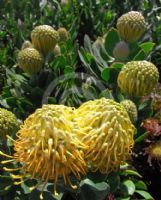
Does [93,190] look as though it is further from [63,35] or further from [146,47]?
[63,35]

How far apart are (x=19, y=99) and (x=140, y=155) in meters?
0.58

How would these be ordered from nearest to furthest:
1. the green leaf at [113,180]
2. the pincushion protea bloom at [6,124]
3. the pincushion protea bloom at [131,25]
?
the green leaf at [113,180], the pincushion protea bloom at [6,124], the pincushion protea bloom at [131,25]

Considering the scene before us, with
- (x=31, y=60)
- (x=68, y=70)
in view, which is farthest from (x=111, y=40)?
(x=31, y=60)

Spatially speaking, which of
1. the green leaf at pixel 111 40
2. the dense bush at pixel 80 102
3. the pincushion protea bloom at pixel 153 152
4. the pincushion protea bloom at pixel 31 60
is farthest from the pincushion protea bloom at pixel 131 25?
the pincushion protea bloom at pixel 153 152

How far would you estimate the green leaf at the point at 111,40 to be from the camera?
2203 millimetres

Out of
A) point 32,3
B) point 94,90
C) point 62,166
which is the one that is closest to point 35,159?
point 62,166

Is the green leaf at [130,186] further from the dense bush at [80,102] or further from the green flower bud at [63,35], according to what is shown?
the green flower bud at [63,35]

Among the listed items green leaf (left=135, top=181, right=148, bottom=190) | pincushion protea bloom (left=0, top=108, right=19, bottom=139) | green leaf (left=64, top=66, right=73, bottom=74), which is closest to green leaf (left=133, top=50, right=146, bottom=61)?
green leaf (left=64, top=66, right=73, bottom=74)

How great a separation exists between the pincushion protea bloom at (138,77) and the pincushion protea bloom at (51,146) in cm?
48

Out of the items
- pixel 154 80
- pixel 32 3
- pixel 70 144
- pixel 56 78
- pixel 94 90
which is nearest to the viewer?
pixel 70 144

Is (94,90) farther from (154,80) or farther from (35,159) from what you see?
(35,159)

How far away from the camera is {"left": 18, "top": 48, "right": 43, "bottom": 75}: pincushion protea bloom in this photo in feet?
6.66

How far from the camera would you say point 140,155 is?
2.05m

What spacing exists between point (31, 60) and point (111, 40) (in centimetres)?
41
